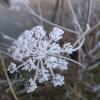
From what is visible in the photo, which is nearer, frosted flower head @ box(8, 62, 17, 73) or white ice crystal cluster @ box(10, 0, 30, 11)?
frosted flower head @ box(8, 62, 17, 73)

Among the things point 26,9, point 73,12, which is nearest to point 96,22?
point 73,12

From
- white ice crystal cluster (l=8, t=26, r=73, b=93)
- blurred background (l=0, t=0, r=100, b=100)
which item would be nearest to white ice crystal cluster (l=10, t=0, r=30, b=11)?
blurred background (l=0, t=0, r=100, b=100)

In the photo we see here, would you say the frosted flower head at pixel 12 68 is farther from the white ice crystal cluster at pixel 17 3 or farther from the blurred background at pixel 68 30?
the white ice crystal cluster at pixel 17 3

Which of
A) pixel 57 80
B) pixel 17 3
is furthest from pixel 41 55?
pixel 17 3

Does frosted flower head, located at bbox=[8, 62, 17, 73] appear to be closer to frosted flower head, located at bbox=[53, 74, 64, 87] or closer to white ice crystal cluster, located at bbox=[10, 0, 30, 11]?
frosted flower head, located at bbox=[53, 74, 64, 87]

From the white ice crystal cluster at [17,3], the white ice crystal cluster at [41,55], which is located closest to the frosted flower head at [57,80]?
the white ice crystal cluster at [41,55]

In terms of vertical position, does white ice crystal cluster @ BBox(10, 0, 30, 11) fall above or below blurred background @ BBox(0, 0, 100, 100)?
above

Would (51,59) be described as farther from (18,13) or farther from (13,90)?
(18,13)
